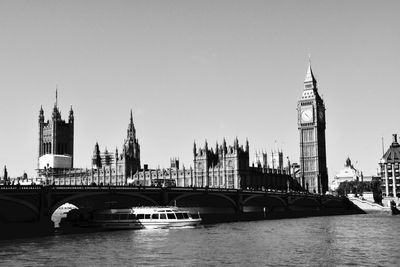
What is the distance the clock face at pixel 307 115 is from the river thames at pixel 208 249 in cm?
11264

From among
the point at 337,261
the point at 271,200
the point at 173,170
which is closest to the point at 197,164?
the point at 173,170

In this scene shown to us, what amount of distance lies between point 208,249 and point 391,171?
133 meters

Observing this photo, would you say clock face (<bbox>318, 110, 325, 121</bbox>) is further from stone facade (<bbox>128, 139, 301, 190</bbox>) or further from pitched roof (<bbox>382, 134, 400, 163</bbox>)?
stone facade (<bbox>128, 139, 301, 190</bbox>)

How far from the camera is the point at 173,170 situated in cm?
15962

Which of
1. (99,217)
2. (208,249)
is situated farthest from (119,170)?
(208,249)

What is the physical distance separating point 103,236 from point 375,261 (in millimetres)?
30051

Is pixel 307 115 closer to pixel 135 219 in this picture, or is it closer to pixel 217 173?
pixel 217 173

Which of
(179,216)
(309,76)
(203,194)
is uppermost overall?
(309,76)

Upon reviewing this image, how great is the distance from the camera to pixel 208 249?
179 ft

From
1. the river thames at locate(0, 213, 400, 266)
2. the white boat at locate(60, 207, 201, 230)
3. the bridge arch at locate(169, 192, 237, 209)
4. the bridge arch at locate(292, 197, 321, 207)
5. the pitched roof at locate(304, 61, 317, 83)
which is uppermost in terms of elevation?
the pitched roof at locate(304, 61, 317, 83)

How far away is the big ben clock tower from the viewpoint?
594 feet

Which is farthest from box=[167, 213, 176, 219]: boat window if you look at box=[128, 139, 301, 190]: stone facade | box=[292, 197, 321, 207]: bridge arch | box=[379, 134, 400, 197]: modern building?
box=[379, 134, 400, 197]: modern building

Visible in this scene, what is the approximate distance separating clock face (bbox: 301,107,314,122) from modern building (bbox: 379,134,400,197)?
22006 mm

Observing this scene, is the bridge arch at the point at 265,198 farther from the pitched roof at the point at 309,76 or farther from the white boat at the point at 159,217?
the pitched roof at the point at 309,76
